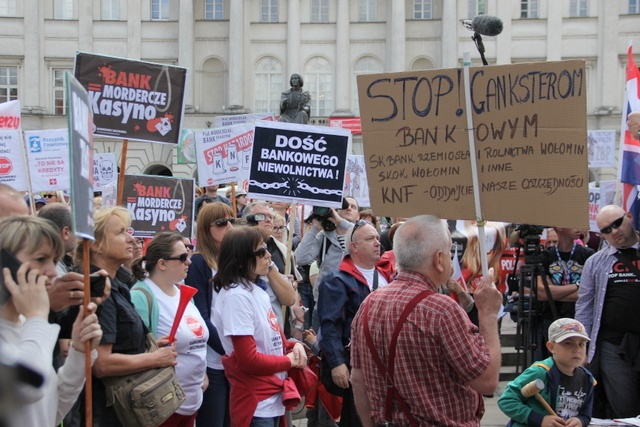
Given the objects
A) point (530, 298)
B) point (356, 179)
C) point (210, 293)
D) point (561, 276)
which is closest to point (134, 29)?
point (356, 179)

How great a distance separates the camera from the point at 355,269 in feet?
19.0

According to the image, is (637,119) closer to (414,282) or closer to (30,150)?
(414,282)

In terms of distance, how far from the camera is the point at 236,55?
44.1 m

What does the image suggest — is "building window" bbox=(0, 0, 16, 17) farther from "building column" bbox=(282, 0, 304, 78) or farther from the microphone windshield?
the microphone windshield

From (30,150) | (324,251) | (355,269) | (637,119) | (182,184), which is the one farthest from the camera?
(30,150)

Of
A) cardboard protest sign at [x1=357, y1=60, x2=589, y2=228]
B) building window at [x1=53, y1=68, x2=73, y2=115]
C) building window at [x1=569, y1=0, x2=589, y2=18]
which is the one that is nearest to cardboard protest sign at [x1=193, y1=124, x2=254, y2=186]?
cardboard protest sign at [x1=357, y1=60, x2=589, y2=228]

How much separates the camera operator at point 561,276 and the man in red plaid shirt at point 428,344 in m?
4.01

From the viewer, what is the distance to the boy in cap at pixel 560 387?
518 centimetres

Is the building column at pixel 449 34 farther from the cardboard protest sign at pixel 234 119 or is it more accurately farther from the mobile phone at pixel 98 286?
the mobile phone at pixel 98 286

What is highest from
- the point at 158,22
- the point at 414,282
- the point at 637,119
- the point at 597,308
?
the point at 158,22

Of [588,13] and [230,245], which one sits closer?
[230,245]

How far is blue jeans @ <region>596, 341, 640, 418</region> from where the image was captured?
6.39 metres

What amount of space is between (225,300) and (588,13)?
42220 mm

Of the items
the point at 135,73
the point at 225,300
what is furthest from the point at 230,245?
the point at 135,73
